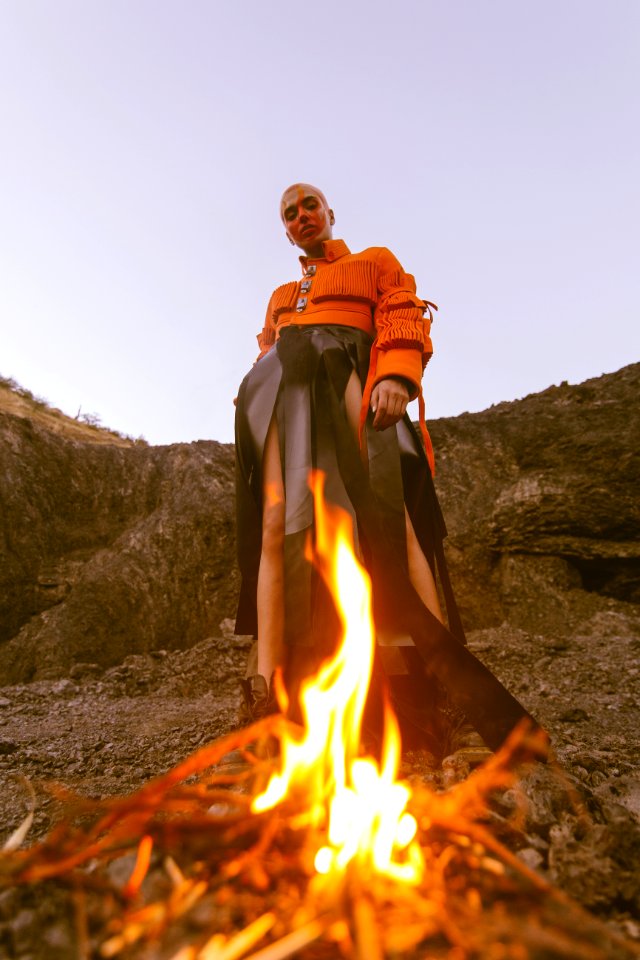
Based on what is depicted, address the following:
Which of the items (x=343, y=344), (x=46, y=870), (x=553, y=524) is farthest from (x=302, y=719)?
(x=553, y=524)

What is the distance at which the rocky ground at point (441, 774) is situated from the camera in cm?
93

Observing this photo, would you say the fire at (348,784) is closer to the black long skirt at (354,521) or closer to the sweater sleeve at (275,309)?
the black long skirt at (354,521)

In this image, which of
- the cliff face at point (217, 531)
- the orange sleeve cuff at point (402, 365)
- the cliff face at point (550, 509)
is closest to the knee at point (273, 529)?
the orange sleeve cuff at point (402, 365)

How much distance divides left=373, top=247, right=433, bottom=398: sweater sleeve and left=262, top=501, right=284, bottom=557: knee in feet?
2.22

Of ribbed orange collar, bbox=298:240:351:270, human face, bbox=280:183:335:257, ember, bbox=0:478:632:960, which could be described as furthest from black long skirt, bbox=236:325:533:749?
ember, bbox=0:478:632:960

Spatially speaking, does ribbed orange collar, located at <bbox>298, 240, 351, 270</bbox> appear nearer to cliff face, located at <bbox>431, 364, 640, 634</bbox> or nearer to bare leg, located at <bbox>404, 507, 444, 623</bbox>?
bare leg, located at <bbox>404, 507, 444, 623</bbox>

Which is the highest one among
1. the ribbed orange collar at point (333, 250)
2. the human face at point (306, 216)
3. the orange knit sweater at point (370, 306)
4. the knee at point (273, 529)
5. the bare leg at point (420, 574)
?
the human face at point (306, 216)

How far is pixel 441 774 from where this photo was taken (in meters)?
1.62

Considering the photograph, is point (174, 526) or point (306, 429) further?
point (174, 526)

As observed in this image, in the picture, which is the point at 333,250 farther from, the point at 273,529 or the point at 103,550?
the point at 103,550

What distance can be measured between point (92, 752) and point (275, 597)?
1075 millimetres

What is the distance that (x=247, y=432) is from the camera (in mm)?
2467

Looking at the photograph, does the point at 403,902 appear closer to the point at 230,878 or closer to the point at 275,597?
the point at 230,878

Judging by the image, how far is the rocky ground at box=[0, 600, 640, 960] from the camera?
93 centimetres
